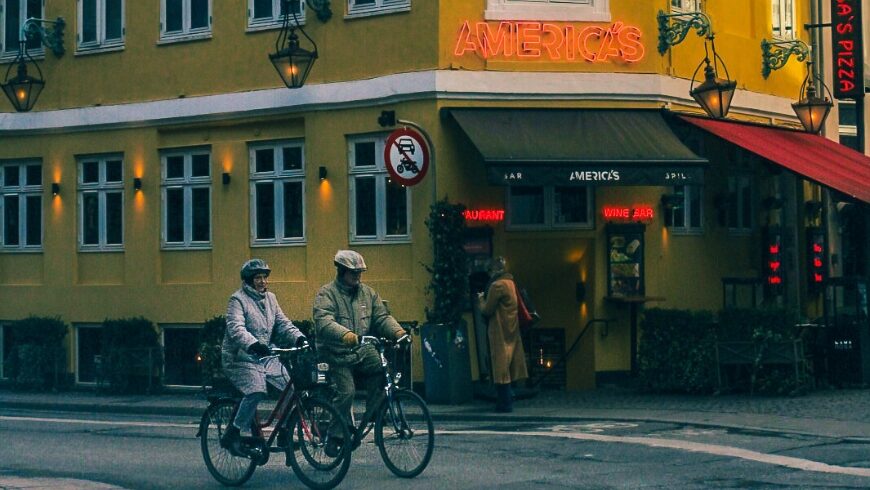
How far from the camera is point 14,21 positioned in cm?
2798

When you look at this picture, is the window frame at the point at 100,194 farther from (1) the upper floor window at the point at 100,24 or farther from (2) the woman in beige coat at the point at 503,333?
(2) the woman in beige coat at the point at 503,333

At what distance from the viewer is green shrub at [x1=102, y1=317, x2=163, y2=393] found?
2503 cm

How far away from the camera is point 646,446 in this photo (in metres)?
15.6

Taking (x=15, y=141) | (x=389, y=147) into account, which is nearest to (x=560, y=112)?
(x=389, y=147)

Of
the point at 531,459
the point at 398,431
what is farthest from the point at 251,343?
the point at 531,459

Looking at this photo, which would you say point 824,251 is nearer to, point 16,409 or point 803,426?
point 803,426

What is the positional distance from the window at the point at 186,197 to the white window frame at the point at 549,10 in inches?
221

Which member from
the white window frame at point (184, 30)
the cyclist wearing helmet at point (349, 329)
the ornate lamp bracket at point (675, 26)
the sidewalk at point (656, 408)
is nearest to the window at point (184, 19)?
the white window frame at point (184, 30)

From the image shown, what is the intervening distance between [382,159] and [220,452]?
32.9 feet

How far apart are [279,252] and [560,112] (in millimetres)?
4918

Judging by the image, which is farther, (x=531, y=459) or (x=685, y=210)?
(x=685, y=210)

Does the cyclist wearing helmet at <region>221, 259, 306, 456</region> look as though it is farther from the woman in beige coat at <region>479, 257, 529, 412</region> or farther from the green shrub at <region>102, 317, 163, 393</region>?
the green shrub at <region>102, 317, 163, 393</region>

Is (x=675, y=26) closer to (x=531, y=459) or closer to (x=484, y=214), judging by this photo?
(x=484, y=214)

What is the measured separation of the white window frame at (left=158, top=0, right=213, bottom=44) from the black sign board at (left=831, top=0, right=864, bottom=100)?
1036cm
